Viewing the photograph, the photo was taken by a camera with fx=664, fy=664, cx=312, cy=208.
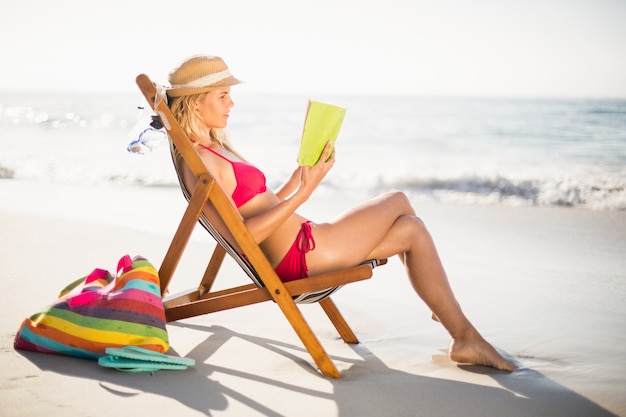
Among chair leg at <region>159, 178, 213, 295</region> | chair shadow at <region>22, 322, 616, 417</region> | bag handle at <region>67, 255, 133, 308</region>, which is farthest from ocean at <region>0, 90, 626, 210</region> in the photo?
chair shadow at <region>22, 322, 616, 417</region>

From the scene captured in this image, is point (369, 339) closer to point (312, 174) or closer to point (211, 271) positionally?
point (211, 271)

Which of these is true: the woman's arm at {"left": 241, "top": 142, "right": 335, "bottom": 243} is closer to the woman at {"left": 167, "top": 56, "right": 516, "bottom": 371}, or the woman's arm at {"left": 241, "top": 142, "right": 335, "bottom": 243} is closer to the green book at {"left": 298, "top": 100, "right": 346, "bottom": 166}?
the green book at {"left": 298, "top": 100, "right": 346, "bottom": 166}

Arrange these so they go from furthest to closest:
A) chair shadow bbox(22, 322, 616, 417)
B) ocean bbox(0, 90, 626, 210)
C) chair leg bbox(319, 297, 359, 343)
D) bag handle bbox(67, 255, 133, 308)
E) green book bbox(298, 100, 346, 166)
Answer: ocean bbox(0, 90, 626, 210)
chair leg bbox(319, 297, 359, 343)
bag handle bbox(67, 255, 133, 308)
green book bbox(298, 100, 346, 166)
chair shadow bbox(22, 322, 616, 417)

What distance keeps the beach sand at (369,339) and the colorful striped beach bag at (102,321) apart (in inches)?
3.3

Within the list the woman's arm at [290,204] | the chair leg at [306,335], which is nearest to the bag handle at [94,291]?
the woman's arm at [290,204]

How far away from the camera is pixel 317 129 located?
283 cm

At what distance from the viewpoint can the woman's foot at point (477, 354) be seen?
311 centimetres

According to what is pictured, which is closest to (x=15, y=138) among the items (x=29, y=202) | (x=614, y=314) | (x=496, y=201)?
(x=29, y=202)

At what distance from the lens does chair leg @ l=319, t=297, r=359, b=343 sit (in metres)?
3.53

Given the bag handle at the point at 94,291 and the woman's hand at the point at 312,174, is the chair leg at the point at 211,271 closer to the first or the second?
the bag handle at the point at 94,291

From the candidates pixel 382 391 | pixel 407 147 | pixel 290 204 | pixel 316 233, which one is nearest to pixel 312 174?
pixel 290 204

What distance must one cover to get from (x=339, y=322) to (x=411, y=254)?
629 millimetres

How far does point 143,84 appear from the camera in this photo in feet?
9.48

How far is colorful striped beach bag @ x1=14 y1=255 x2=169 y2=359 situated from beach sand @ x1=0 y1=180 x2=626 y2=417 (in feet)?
0.27
